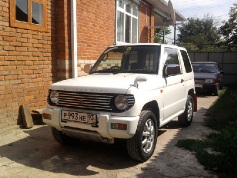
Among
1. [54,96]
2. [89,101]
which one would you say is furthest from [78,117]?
[54,96]

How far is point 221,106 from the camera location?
9.36 meters

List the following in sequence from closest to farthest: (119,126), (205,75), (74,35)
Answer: (119,126) < (74,35) < (205,75)

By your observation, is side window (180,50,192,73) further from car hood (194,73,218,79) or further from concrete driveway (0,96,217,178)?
car hood (194,73,218,79)

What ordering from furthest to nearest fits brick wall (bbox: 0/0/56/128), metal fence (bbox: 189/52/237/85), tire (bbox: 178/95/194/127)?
metal fence (bbox: 189/52/237/85)
tire (bbox: 178/95/194/127)
brick wall (bbox: 0/0/56/128)

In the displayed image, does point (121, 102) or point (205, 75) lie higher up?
point (205, 75)

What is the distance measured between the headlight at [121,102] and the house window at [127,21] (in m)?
7.15

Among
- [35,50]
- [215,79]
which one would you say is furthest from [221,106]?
[35,50]

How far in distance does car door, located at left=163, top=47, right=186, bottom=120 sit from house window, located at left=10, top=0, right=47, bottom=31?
313 centimetres

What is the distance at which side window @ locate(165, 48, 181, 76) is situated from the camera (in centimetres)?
491

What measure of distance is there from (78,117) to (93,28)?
200 inches

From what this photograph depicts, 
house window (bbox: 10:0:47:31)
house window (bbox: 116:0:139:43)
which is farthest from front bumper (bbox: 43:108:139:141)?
house window (bbox: 116:0:139:43)

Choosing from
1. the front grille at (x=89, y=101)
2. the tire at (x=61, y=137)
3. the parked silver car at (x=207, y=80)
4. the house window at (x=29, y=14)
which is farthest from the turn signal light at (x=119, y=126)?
the parked silver car at (x=207, y=80)

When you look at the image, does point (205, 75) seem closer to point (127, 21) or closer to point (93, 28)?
point (127, 21)

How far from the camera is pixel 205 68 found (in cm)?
1362
